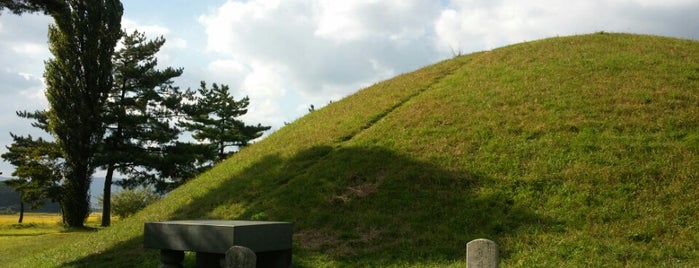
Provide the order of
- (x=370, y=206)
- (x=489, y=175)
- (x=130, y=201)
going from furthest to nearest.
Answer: (x=130, y=201)
(x=489, y=175)
(x=370, y=206)

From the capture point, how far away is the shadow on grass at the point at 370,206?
44.2 ft

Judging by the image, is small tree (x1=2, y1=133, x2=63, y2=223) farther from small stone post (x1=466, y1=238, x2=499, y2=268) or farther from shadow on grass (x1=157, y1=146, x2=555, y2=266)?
small stone post (x1=466, y1=238, x2=499, y2=268)

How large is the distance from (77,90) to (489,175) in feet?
88.0

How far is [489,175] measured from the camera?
54.5ft

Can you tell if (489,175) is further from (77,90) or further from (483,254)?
(77,90)

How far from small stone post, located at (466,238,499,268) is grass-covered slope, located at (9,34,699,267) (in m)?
4.65

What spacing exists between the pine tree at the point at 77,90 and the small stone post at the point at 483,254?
1225 inches

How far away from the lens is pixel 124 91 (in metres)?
41.1

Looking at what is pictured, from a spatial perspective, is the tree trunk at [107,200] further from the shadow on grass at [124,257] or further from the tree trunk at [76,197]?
the shadow on grass at [124,257]

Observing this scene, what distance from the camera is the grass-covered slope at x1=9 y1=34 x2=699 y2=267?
13.2 m

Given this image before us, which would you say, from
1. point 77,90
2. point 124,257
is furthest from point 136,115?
point 124,257

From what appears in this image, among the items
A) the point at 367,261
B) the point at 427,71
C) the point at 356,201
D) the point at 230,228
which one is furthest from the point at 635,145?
the point at 427,71

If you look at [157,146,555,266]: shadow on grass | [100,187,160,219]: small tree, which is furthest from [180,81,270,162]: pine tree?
[157,146,555,266]: shadow on grass

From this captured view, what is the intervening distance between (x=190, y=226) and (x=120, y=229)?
10986mm
